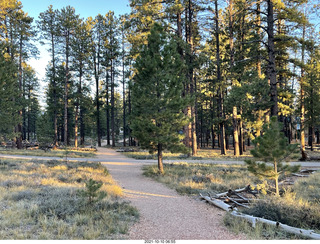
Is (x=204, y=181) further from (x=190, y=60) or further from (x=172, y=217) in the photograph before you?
(x=190, y=60)

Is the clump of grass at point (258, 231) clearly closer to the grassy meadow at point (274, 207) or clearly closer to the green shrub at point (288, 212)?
the grassy meadow at point (274, 207)

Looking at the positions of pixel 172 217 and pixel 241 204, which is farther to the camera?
pixel 241 204

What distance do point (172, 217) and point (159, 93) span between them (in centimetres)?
676

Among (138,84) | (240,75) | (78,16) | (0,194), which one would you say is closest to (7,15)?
(78,16)

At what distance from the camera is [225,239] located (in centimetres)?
399

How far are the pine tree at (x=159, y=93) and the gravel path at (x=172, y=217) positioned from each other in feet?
9.89

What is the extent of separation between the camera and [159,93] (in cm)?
1070

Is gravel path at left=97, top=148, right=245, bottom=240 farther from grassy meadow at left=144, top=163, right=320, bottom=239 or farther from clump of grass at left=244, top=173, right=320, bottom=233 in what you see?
clump of grass at left=244, top=173, right=320, bottom=233

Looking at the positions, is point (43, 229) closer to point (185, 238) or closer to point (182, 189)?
point (185, 238)

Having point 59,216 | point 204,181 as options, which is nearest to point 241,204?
point 204,181

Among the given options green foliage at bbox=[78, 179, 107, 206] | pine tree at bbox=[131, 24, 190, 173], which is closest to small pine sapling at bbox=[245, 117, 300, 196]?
green foliage at bbox=[78, 179, 107, 206]

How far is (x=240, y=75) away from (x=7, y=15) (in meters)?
23.2

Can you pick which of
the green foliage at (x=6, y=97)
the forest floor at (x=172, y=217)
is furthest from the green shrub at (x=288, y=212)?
the green foliage at (x=6, y=97)

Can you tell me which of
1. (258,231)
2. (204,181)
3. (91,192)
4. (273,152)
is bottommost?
(204,181)
